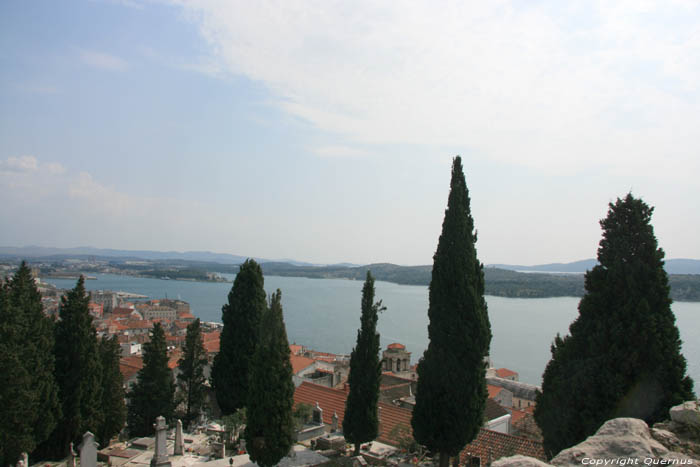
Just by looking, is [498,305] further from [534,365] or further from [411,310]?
[534,365]

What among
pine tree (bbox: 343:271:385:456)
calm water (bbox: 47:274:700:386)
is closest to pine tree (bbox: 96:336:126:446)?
pine tree (bbox: 343:271:385:456)

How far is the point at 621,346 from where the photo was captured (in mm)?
8289

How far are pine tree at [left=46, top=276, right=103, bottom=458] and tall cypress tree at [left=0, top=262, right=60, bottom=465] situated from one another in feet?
1.26

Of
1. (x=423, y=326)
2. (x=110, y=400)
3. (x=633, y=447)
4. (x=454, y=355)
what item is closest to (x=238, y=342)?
(x=110, y=400)

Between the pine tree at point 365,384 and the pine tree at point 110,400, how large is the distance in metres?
8.40

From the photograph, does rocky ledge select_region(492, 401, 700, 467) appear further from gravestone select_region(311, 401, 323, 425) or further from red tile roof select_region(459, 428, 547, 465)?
gravestone select_region(311, 401, 323, 425)

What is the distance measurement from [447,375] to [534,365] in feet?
156

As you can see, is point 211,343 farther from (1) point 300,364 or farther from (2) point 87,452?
(2) point 87,452

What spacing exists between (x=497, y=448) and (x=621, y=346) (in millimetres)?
8235

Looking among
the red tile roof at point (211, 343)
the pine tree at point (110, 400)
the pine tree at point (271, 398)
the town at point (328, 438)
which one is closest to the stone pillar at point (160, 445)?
the town at point (328, 438)

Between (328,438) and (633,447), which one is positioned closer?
(633,447)

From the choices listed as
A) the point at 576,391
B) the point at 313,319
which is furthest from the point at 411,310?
the point at 576,391

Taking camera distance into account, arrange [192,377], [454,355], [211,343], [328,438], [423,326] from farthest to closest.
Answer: [423,326] → [211,343] → [192,377] → [328,438] → [454,355]

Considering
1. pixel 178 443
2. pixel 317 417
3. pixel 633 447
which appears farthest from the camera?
pixel 317 417
